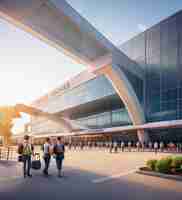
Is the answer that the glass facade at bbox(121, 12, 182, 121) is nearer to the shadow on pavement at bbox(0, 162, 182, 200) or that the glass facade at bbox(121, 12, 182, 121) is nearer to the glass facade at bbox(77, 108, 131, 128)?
the glass facade at bbox(77, 108, 131, 128)

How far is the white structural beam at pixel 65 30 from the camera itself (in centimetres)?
2150

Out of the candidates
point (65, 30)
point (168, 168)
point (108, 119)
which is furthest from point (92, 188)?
point (108, 119)

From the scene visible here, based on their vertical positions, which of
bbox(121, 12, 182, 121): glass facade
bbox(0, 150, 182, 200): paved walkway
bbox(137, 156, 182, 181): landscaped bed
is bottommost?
bbox(0, 150, 182, 200): paved walkway

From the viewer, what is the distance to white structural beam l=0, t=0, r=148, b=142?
70.5 ft

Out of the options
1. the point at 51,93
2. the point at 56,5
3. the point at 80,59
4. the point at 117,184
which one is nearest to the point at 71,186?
the point at 117,184

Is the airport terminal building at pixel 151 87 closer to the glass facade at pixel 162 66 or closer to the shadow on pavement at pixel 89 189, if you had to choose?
the glass facade at pixel 162 66

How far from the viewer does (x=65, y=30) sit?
25.6 m

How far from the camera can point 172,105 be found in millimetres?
31875

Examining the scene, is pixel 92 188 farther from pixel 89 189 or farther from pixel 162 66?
pixel 162 66

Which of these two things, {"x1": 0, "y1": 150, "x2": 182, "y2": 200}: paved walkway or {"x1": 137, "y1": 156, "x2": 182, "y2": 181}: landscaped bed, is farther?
{"x1": 137, "y1": 156, "x2": 182, "y2": 181}: landscaped bed

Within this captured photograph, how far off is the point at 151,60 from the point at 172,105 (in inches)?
340

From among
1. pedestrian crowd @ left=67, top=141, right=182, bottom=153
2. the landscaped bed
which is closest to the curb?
the landscaped bed

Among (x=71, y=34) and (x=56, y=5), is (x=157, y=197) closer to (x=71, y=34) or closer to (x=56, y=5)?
(x=56, y=5)

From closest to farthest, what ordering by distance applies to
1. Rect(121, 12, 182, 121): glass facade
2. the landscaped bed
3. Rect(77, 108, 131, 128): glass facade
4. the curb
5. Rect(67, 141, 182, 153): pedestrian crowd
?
the curb → the landscaped bed → Rect(67, 141, 182, 153): pedestrian crowd → Rect(121, 12, 182, 121): glass facade → Rect(77, 108, 131, 128): glass facade
